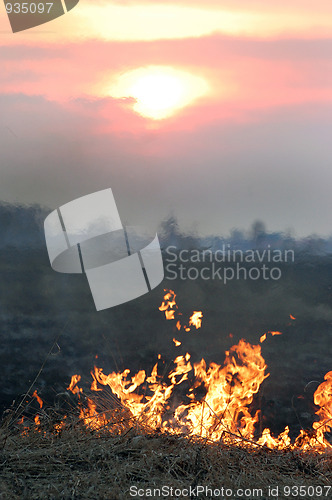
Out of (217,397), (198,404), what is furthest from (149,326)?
(198,404)

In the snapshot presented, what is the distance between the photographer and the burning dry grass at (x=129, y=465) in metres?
5.00

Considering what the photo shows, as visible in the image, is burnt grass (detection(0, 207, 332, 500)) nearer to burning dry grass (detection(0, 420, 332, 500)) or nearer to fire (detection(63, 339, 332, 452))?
fire (detection(63, 339, 332, 452))

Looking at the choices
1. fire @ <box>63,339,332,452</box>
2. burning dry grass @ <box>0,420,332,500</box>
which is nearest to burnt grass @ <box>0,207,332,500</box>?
fire @ <box>63,339,332,452</box>

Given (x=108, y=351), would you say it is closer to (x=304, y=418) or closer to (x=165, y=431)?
(x=304, y=418)

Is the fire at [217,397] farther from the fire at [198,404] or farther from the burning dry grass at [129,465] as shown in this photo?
the burning dry grass at [129,465]

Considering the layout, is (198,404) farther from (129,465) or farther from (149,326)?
(149,326)

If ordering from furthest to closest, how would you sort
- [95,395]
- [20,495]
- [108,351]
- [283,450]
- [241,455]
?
[108,351] → [95,395] → [283,450] → [241,455] → [20,495]

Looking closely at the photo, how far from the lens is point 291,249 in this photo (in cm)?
1889

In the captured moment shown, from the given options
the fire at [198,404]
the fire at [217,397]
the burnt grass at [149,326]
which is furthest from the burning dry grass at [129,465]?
the burnt grass at [149,326]

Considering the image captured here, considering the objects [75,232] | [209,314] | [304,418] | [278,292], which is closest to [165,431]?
[75,232]

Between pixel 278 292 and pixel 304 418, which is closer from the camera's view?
pixel 304 418

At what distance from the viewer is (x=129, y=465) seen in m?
5.36

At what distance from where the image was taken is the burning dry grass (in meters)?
5.00

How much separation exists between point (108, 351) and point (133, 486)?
43.4ft
